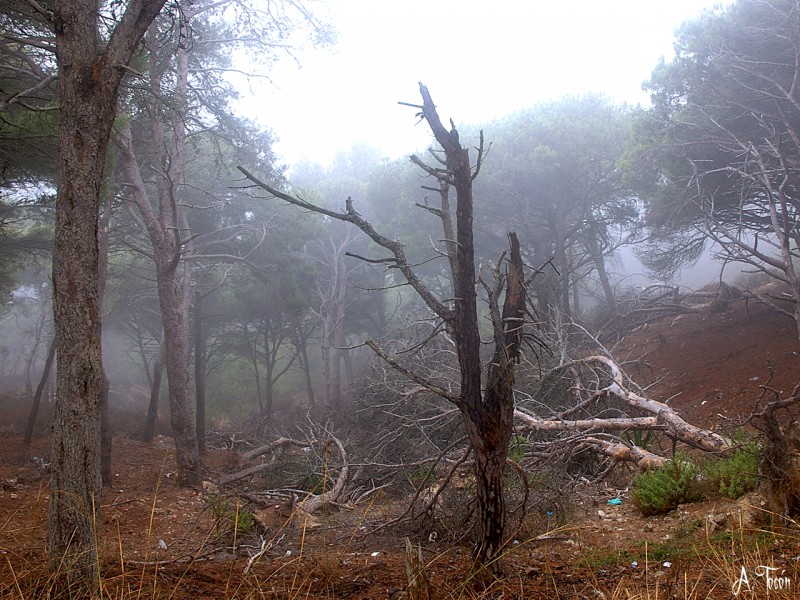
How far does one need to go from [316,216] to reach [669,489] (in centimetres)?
1635

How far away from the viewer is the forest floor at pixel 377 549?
2.98 m

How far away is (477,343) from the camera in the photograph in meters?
3.50

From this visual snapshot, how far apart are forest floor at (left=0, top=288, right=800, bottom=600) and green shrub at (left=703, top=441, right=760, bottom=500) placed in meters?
0.16

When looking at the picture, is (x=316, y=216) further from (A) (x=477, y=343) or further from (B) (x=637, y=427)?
(A) (x=477, y=343)

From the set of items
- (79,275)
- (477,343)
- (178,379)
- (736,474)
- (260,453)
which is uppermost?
(79,275)

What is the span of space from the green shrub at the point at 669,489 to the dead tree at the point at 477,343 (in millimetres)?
2443

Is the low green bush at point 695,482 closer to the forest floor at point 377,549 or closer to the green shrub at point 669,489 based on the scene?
the green shrub at point 669,489

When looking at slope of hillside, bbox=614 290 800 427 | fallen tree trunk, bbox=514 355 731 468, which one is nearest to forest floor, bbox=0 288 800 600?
slope of hillside, bbox=614 290 800 427

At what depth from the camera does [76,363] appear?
3406 millimetres

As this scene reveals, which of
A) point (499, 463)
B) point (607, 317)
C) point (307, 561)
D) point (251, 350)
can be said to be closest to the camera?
point (499, 463)

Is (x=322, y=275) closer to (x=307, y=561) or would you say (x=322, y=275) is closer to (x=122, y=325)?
(x=122, y=325)

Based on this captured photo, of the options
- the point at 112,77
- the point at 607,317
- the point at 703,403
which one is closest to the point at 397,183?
the point at 607,317

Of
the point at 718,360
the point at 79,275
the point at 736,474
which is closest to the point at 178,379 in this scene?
the point at 79,275

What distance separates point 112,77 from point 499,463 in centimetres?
346
